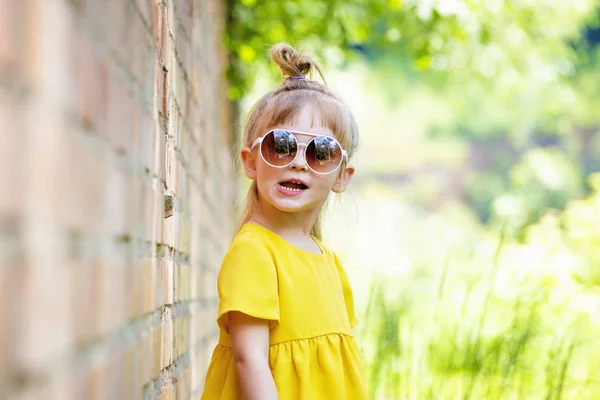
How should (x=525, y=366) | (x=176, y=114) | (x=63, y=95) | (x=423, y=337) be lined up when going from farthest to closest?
1. (x=423, y=337)
2. (x=525, y=366)
3. (x=176, y=114)
4. (x=63, y=95)

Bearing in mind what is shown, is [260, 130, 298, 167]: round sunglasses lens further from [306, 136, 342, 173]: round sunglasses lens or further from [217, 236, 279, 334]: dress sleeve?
Answer: [217, 236, 279, 334]: dress sleeve

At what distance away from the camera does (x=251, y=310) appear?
1730 mm

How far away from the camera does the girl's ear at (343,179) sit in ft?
→ 7.23

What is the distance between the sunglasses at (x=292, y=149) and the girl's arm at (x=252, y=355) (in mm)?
406

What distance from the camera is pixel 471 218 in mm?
20234

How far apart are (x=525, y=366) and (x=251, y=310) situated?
74.3 inches

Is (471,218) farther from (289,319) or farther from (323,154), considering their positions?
(289,319)

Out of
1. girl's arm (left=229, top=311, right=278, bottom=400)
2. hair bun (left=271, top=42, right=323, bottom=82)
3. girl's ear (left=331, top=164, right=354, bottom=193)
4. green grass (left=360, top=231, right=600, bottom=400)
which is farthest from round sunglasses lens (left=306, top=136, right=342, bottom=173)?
green grass (left=360, top=231, right=600, bottom=400)

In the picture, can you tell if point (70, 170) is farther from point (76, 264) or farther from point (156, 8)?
point (156, 8)

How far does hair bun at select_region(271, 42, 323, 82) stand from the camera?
2234 mm

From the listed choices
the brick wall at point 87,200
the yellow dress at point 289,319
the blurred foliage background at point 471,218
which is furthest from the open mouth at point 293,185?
the blurred foliage background at point 471,218

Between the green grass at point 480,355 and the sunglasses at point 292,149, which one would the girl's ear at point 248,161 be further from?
the green grass at point 480,355

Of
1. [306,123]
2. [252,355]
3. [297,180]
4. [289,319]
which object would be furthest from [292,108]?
[252,355]

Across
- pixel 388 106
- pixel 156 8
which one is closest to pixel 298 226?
pixel 156 8
